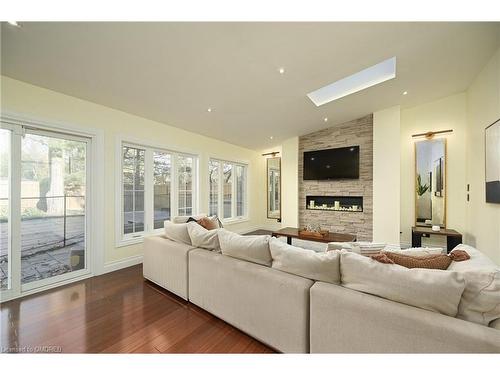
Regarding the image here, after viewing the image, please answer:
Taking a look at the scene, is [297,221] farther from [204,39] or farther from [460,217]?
[204,39]

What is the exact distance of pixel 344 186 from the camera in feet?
16.6

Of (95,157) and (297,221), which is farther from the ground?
(95,157)

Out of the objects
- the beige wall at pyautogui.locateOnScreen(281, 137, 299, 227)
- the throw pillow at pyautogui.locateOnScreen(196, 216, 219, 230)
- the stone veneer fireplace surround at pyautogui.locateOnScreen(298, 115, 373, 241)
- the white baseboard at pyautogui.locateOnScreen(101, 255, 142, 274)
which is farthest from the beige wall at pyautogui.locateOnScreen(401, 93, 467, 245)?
the white baseboard at pyautogui.locateOnScreen(101, 255, 142, 274)

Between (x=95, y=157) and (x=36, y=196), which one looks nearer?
(x=36, y=196)

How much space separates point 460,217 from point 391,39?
3829mm

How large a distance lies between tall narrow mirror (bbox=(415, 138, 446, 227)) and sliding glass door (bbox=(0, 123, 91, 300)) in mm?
6021

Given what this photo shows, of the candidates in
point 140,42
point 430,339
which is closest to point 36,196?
point 140,42

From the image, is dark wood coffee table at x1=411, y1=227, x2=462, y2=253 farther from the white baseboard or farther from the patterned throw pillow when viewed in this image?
the white baseboard

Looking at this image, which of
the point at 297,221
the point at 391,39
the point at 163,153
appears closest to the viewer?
the point at 391,39

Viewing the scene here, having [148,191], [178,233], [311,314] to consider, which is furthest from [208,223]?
[311,314]

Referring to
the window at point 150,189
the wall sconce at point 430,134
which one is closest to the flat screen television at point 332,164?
the wall sconce at point 430,134

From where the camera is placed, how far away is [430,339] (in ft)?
3.40

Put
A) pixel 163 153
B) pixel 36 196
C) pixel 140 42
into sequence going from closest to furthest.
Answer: pixel 140 42
pixel 36 196
pixel 163 153
